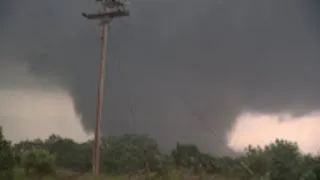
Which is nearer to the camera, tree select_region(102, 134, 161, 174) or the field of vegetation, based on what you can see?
the field of vegetation

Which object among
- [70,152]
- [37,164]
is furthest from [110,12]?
[70,152]

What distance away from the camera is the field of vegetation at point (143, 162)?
31484mm

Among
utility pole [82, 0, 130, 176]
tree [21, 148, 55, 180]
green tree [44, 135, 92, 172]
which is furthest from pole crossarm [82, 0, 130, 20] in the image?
green tree [44, 135, 92, 172]

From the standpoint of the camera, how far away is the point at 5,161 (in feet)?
103

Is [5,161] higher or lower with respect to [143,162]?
lower

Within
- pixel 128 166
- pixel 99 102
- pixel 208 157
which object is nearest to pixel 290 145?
pixel 208 157

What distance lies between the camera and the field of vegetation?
31.5 meters

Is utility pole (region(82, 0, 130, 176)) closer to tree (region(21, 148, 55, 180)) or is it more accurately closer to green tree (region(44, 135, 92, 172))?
tree (region(21, 148, 55, 180))

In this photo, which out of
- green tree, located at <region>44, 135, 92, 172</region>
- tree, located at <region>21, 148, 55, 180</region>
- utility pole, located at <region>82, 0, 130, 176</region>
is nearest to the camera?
utility pole, located at <region>82, 0, 130, 176</region>

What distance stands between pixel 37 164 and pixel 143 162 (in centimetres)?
2811

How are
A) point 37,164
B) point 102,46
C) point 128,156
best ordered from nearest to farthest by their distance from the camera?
point 102,46 → point 37,164 → point 128,156

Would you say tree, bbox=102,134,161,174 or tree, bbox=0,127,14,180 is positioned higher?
tree, bbox=102,134,161,174

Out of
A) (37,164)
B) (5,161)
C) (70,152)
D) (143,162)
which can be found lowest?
(5,161)

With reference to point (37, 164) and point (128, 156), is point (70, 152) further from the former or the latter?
point (37, 164)
